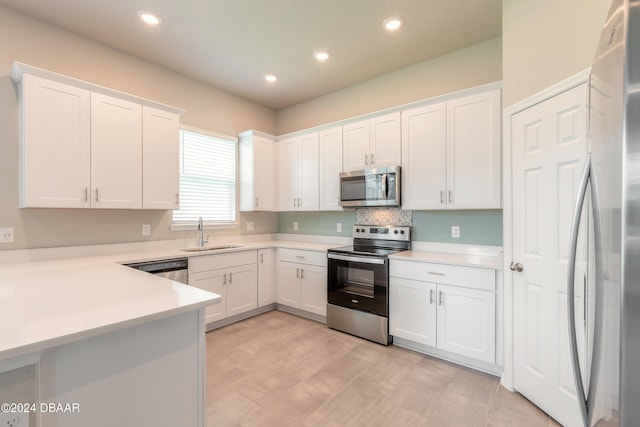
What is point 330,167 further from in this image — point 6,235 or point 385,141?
point 6,235

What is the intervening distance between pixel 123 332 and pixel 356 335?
7.86ft

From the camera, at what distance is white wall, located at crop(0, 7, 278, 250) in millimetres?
2396

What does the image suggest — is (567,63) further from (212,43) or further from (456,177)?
(212,43)

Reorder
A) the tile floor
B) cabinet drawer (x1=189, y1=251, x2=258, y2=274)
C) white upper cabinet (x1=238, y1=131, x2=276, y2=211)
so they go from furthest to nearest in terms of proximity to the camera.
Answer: white upper cabinet (x1=238, y1=131, x2=276, y2=211), cabinet drawer (x1=189, y1=251, x2=258, y2=274), the tile floor

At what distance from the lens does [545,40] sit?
6.39 ft

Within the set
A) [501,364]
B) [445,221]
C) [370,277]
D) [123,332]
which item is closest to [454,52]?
[445,221]

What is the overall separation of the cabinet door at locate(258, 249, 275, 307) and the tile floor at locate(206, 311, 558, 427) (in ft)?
2.47

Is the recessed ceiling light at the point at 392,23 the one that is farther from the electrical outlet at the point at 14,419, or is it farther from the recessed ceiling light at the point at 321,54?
the electrical outlet at the point at 14,419

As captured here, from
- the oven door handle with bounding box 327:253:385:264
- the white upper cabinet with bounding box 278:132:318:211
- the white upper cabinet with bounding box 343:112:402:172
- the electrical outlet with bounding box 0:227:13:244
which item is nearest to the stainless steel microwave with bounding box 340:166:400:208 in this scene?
the white upper cabinet with bounding box 343:112:402:172

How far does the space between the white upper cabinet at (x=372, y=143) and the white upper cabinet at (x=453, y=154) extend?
11cm

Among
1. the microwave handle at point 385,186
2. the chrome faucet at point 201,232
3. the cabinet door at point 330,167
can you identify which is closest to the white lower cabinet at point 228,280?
the chrome faucet at point 201,232

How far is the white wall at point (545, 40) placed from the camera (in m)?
1.70

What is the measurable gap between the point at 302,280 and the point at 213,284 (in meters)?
1.05

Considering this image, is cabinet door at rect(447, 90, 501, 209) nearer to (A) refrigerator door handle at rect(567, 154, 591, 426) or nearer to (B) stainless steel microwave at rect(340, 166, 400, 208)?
(B) stainless steel microwave at rect(340, 166, 400, 208)
